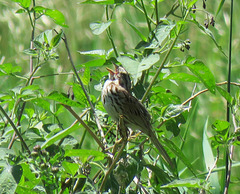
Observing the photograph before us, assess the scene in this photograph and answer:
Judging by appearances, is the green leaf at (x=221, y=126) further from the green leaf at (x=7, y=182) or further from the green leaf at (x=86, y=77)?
the green leaf at (x=7, y=182)

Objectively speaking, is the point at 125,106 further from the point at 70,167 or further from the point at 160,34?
the point at 70,167

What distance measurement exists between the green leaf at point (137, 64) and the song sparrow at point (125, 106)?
10.9 inches

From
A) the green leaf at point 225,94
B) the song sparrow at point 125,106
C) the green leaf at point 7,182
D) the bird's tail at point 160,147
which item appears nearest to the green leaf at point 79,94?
the song sparrow at point 125,106

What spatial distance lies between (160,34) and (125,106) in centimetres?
69

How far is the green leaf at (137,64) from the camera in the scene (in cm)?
222

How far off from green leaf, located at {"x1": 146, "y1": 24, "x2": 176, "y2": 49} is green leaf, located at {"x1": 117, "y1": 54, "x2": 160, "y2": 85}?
0.16ft

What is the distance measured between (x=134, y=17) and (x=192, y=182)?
514cm

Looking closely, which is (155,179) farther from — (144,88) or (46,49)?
(46,49)

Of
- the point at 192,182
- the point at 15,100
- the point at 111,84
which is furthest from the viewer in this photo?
the point at 111,84

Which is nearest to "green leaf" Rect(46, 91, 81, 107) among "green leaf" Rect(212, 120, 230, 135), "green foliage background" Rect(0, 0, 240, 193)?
"green leaf" Rect(212, 120, 230, 135)

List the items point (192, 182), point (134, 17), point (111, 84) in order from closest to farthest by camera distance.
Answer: point (192, 182)
point (111, 84)
point (134, 17)

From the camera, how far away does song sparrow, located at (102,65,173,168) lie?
2.57 meters

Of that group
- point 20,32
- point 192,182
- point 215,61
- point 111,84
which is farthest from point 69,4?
point 192,182

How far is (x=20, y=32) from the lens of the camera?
6.94 meters
